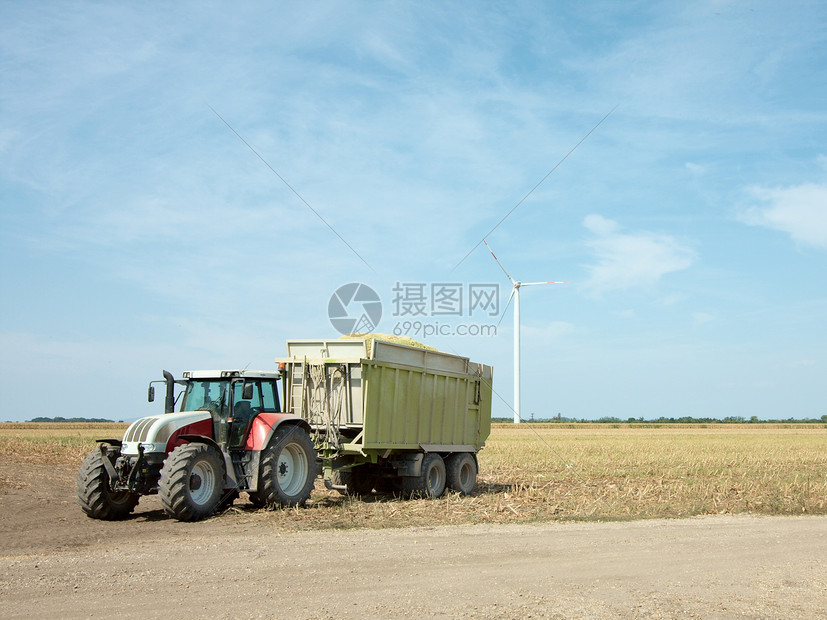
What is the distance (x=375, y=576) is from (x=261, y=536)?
3.37m

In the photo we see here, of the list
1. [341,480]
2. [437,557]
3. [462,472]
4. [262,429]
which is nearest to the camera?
[437,557]

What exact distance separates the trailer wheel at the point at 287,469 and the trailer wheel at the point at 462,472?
13.1 feet

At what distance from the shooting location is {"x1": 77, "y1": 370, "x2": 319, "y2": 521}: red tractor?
12.5 meters

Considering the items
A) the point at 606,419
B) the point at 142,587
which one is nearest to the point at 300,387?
the point at 142,587

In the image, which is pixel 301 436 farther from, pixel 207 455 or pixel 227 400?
pixel 207 455

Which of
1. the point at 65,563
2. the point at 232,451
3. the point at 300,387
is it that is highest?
the point at 300,387

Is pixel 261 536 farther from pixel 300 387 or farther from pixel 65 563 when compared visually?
pixel 300 387

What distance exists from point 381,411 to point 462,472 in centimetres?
376

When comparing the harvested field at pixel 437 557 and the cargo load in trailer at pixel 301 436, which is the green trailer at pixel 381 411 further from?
the harvested field at pixel 437 557

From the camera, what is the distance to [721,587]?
8.02 metres

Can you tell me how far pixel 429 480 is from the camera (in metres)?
16.7

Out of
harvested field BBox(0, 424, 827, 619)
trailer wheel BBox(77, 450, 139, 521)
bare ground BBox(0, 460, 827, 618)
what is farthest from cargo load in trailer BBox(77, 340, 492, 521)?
bare ground BBox(0, 460, 827, 618)

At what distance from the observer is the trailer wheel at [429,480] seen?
1630cm

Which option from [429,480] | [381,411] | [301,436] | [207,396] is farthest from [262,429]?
[429,480]
